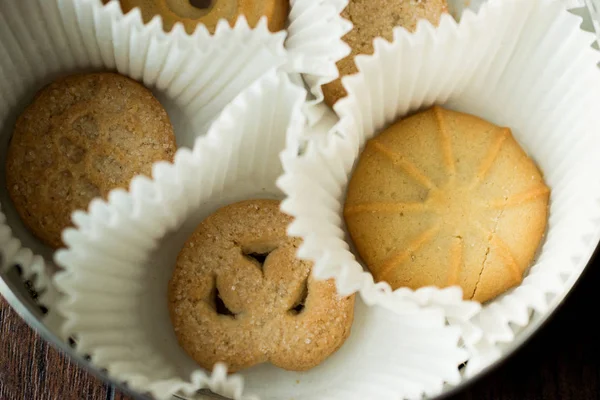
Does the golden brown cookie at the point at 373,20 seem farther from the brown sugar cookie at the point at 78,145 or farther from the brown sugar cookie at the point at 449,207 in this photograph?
the brown sugar cookie at the point at 78,145

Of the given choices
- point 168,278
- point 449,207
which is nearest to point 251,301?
point 168,278

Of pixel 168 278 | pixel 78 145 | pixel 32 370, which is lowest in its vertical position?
pixel 32 370

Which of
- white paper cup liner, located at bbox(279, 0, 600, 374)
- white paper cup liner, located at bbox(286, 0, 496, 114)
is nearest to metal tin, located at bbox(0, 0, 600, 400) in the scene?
white paper cup liner, located at bbox(279, 0, 600, 374)

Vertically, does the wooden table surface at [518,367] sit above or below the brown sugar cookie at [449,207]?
below

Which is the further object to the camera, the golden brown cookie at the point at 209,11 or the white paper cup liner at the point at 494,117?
the golden brown cookie at the point at 209,11

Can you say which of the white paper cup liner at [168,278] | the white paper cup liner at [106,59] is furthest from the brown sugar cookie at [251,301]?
the white paper cup liner at [106,59]

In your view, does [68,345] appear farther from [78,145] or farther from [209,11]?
[209,11]

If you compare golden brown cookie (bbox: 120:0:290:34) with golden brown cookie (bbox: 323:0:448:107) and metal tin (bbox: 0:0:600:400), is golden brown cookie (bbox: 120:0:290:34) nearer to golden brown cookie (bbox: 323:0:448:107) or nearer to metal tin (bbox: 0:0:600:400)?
golden brown cookie (bbox: 323:0:448:107)

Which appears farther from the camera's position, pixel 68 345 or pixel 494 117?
pixel 494 117
